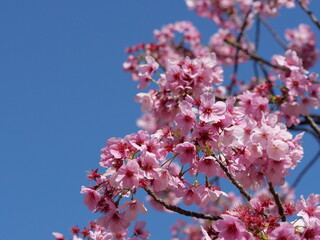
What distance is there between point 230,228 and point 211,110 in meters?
0.95

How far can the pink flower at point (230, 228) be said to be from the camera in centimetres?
305

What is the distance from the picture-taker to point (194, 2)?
12.3 metres

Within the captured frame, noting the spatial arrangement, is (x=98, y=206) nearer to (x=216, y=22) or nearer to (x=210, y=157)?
(x=210, y=157)

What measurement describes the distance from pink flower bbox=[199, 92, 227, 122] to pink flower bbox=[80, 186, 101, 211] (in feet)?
3.39

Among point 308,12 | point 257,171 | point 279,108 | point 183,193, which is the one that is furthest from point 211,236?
point 308,12

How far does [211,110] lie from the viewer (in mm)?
3613

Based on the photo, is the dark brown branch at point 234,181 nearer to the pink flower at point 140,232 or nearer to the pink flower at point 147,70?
the pink flower at point 140,232

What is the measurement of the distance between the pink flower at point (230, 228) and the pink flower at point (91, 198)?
1.02m

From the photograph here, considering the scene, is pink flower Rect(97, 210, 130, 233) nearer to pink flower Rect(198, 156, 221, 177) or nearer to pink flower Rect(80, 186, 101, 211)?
pink flower Rect(80, 186, 101, 211)

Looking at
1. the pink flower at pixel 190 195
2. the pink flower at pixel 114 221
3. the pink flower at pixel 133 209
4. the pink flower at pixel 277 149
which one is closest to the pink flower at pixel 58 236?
the pink flower at pixel 114 221

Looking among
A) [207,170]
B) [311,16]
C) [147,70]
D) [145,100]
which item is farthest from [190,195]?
[311,16]

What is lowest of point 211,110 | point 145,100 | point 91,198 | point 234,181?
point 234,181

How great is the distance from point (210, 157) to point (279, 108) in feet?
7.23

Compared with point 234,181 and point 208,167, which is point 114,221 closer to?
point 208,167
